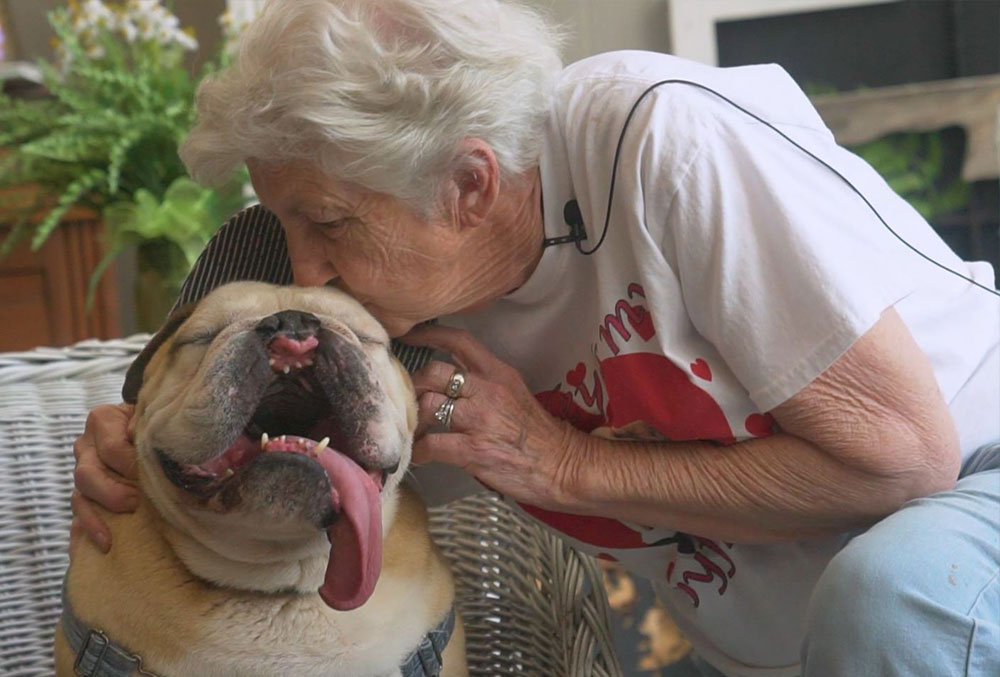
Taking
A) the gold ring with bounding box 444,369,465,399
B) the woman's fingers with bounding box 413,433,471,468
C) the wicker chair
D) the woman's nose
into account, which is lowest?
the wicker chair

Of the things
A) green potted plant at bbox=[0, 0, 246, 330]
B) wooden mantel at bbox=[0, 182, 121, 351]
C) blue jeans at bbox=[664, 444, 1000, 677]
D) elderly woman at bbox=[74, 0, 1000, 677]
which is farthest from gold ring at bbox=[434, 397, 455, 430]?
wooden mantel at bbox=[0, 182, 121, 351]

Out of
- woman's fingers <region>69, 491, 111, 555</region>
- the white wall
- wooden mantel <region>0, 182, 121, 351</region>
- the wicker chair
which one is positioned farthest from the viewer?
wooden mantel <region>0, 182, 121, 351</region>

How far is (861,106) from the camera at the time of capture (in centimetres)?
255

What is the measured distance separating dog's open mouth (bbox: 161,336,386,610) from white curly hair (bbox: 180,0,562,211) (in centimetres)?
22

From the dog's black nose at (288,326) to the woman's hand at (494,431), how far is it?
0.23m

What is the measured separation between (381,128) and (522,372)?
0.39 m

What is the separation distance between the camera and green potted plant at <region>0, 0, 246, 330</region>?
1969 millimetres

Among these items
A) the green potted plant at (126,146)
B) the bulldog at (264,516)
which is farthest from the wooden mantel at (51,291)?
the bulldog at (264,516)

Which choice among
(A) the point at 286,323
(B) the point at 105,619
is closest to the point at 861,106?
(A) the point at 286,323

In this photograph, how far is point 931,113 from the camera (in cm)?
252

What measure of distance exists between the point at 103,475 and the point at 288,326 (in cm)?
33

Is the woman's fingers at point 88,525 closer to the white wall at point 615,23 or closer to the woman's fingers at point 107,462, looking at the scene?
the woman's fingers at point 107,462

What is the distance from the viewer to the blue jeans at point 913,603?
0.89 m

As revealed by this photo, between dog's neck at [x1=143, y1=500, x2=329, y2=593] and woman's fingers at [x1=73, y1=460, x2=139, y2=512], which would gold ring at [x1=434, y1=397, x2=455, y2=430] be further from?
woman's fingers at [x1=73, y1=460, x2=139, y2=512]
